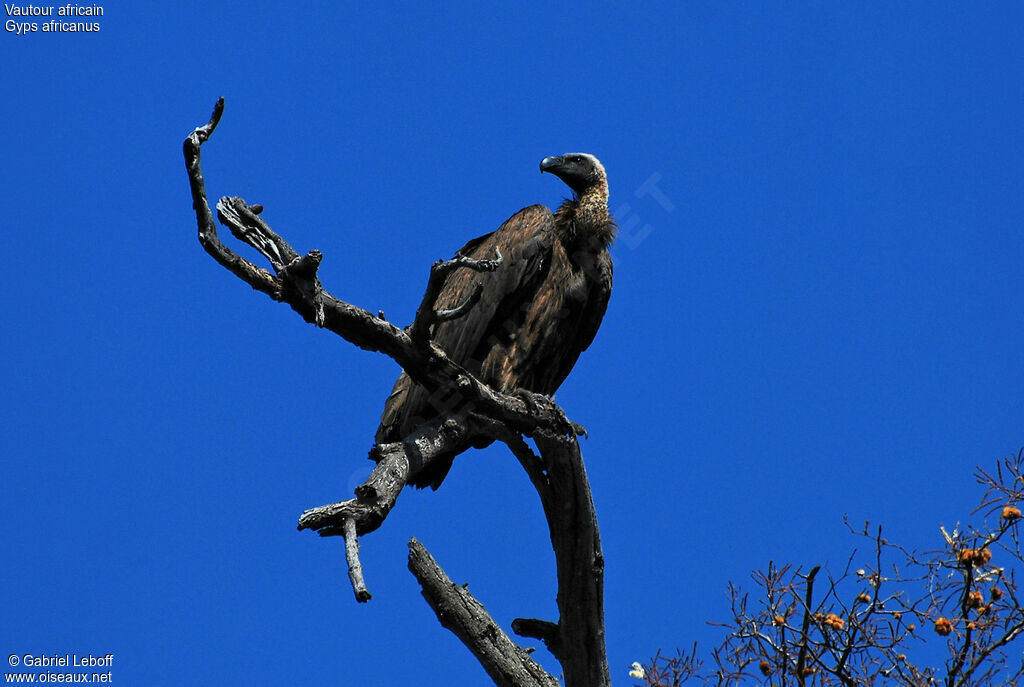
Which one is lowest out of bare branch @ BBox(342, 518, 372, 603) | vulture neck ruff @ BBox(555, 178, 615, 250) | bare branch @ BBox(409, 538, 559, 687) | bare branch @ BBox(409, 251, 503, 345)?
bare branch @ BBox(342, 518, 372, 603)

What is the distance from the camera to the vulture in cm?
649

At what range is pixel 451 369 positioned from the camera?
4.73 m

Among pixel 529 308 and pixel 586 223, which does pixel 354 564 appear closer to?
pixel 529 308

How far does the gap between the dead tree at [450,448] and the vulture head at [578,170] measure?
2435 millimetres

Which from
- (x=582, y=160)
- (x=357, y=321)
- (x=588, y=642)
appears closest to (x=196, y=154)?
(x=357, y=321)

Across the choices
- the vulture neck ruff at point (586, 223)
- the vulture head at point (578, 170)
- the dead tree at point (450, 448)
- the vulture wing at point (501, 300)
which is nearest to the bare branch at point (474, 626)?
the dead tree at point (450, 448)

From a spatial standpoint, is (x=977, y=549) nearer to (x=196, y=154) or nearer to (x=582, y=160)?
(x=196, y=154)

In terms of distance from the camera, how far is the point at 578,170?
7.63 meters

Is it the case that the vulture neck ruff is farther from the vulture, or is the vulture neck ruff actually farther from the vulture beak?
the vulture beak

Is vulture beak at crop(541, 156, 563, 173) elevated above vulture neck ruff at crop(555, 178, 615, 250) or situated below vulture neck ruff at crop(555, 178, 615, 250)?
above

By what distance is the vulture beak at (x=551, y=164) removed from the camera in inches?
303

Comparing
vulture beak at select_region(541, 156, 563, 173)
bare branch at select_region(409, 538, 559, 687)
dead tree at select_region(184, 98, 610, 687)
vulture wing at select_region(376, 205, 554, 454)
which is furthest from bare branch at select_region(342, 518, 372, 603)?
vulture beak at select_region(541, 156, 563, 173)

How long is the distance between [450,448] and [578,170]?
3.16 m

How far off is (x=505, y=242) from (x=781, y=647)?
3.09 m
